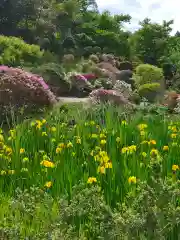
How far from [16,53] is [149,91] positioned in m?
4.81

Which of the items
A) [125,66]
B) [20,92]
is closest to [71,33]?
[125,66]

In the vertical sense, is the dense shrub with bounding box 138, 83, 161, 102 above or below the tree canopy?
below

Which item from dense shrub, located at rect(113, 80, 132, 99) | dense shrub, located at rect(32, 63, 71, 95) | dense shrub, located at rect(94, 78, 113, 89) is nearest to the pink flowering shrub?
dense shrub, located at rect(32, 63, 71, 95)

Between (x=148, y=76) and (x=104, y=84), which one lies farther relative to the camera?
(x=148, y=76)

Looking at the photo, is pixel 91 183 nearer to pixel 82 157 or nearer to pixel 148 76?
pixel 82 157

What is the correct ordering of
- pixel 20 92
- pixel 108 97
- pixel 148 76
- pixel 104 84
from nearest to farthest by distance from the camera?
pixel 20 92, pixel 108 97, pixel 104 84, pixel 148 76

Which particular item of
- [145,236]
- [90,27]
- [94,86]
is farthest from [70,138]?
[90,27]

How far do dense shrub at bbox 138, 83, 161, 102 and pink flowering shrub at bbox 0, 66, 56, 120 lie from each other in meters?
5.99

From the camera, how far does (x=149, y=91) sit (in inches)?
640

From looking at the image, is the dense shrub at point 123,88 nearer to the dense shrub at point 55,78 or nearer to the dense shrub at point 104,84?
the dense shrub at point 104,84

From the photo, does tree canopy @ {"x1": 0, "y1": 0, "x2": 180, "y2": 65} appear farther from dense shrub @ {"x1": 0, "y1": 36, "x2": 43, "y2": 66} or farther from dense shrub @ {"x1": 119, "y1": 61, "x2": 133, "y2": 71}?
dense shrub @ {"x1": 0, "y1": 36, "x2": 43, "y2": 66}

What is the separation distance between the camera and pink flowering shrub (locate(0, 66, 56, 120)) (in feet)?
33.1

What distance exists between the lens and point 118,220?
9.21 feet

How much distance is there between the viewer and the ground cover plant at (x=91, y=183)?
9.80 ft
